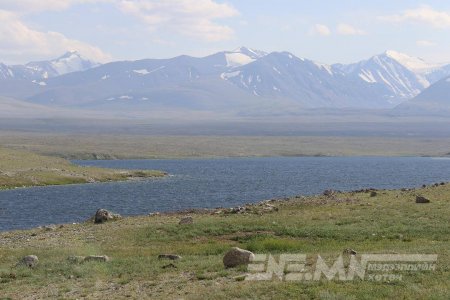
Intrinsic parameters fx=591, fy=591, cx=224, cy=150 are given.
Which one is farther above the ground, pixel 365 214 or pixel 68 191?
pixel 365 214

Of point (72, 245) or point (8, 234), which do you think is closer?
point (72, 245)

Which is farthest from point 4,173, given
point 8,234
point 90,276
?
point 90,276

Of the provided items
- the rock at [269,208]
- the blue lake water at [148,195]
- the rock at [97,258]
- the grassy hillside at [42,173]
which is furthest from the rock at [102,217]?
the grassy hillside at [42,173]

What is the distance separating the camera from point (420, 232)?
1505 inches

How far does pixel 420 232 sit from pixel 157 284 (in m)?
19.8

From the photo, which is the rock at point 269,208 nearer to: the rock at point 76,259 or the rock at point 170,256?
the rock at point 170,256

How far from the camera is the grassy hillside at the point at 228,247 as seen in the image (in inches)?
940

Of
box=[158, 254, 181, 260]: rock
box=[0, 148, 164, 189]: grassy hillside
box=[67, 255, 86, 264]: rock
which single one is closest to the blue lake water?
box=[0, 148, 164, 189]: grassy hillside

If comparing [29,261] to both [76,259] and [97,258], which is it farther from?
[97,258]

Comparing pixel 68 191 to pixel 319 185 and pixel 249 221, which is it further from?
pixel 249 221

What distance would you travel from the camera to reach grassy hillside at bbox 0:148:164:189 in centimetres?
12206

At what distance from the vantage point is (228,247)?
1433 inches

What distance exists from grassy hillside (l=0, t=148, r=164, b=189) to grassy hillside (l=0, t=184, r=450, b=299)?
250ft

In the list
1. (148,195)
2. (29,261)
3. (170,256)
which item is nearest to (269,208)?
(170,256)
